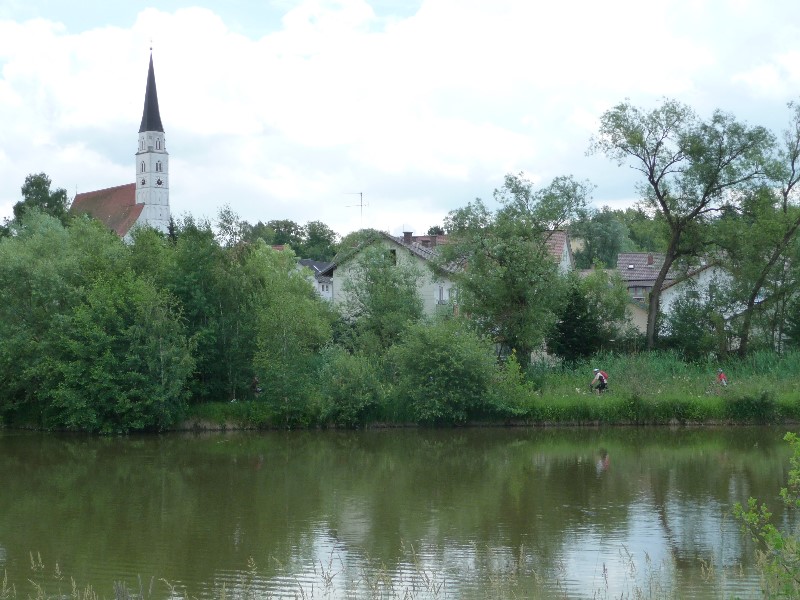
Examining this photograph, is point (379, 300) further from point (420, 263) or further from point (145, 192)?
point (145, 192)

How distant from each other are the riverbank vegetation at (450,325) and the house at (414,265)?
0.85 m

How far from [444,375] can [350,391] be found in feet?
11.4

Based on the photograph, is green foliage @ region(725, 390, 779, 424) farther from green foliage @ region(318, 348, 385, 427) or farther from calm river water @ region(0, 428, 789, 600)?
green foliage @ region(318, 348, 385, 427)

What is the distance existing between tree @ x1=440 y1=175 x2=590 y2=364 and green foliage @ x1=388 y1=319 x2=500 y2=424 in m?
4.38

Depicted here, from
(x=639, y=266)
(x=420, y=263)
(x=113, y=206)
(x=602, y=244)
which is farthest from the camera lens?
(x=113, y=206)

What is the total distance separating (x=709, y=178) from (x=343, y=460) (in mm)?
22028

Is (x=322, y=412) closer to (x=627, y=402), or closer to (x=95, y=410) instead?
(x=95, y=410)

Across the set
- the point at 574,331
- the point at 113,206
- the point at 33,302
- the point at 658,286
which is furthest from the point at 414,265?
the point at 113,206

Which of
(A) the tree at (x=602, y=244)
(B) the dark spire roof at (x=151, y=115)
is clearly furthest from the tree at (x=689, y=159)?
(B) the dark spire roof at (x=151, y=115)

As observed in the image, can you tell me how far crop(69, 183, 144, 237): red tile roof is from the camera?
92000mm

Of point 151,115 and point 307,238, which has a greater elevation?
point 151,115

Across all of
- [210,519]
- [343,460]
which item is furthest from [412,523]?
[343,460]

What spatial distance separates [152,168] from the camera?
330ft

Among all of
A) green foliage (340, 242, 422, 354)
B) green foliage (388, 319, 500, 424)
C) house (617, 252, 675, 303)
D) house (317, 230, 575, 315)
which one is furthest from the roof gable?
green foliage (388, 319, 500, 424)
